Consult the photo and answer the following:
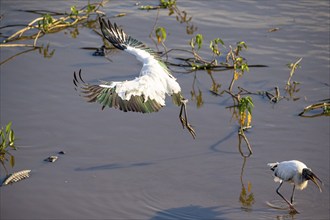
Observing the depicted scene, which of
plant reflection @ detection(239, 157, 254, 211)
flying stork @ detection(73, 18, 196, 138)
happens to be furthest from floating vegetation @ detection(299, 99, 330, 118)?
plant reflection @ detection(239, 157, 254, 211)

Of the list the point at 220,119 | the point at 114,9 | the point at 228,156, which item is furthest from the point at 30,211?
the point at 114,9

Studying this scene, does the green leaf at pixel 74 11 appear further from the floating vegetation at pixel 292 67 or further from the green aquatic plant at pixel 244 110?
the green aquatic plant at pixel 244 110

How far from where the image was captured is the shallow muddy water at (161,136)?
6.50m

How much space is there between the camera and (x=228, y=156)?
7379 millimetres

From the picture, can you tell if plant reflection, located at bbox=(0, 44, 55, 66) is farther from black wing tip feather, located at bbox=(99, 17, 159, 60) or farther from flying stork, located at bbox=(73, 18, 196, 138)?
flying stork, located at bbox=(73, 18, 196, 138)

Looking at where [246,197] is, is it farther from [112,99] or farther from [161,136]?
[112,99]

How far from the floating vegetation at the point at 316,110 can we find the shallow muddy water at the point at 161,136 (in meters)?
0.09

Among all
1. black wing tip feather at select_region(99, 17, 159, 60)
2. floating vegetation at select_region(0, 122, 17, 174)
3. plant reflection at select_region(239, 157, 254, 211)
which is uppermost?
black wing tip feather at select_region(99, 17, 159, 60)

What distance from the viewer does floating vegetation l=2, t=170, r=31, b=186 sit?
21.8 feet

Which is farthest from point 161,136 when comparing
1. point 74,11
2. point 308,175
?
point 74,11

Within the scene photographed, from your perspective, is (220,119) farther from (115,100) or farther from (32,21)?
(32,21)

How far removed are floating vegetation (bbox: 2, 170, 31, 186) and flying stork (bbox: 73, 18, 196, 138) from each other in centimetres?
107

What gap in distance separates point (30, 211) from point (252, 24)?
5.81 metres

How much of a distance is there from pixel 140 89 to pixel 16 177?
1601 millimetres
